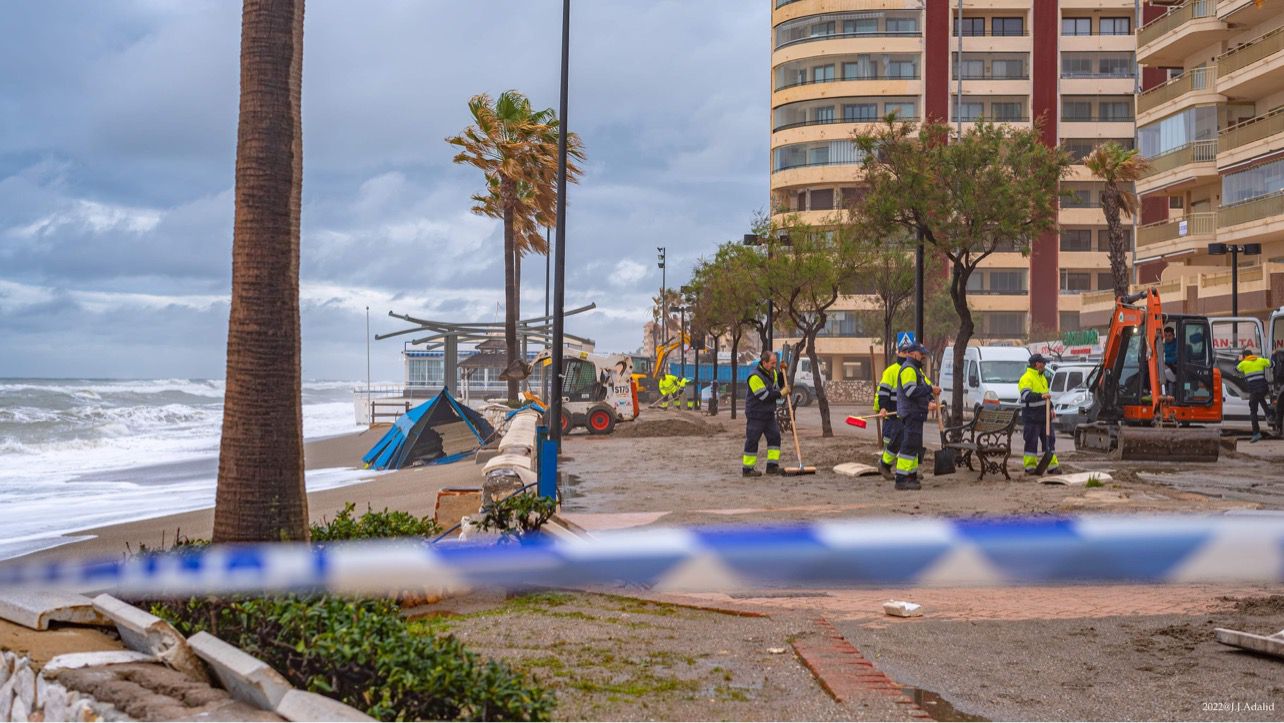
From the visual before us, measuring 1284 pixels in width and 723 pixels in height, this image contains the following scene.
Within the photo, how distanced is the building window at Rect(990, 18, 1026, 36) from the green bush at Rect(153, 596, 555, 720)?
7619 centimetres

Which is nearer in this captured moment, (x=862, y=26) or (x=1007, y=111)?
(x=1007, y=111)

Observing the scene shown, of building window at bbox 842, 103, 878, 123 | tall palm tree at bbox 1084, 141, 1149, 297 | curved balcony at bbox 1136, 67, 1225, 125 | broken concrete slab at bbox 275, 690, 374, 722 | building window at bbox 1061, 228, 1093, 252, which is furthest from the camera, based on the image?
building window at bbox 842, 103, 878, 123

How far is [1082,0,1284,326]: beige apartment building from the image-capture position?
128 ft

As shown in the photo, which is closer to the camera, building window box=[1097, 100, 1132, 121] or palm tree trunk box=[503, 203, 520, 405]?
palm tree trunk box=[503, 203, 520, 405]

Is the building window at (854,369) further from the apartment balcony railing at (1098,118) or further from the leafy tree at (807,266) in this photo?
the leafy tree at (807,266)

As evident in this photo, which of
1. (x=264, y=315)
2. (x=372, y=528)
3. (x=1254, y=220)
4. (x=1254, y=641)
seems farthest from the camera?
(x=1254, y=220)

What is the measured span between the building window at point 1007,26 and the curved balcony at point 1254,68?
1242 inches

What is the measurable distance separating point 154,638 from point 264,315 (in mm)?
2016

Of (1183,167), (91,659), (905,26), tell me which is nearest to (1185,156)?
(1183,167)

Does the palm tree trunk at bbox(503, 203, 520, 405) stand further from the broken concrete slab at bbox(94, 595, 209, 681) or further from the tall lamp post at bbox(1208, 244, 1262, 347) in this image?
the broken concrete slab at bbox(94, 595, 209, 681)

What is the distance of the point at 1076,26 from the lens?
73750mm

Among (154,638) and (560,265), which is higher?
(560,265)

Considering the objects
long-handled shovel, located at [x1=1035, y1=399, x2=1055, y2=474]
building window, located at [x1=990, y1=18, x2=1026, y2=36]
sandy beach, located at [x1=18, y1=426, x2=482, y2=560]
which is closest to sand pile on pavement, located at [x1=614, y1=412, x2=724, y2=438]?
sandy beach, located at [x1=18, y1=426, x2=482, y2=560]

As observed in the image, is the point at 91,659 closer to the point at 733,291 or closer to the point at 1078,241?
the point at 733,291
